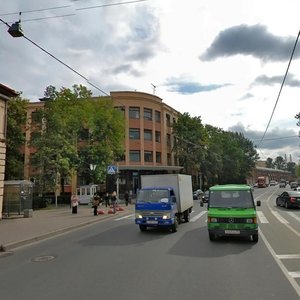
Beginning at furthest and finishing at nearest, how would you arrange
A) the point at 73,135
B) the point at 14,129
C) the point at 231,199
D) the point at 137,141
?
1. the point at 137,141
2. the point at 73,135
3. the point at 14,129
4. the point at 231,199

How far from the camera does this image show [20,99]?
44.2m

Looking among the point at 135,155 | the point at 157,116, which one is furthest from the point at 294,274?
the point at 157,116

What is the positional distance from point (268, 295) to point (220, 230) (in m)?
6.51

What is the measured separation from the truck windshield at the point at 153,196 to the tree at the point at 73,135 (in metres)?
22.8

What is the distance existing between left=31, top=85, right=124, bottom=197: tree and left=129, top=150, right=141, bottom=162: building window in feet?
37.0

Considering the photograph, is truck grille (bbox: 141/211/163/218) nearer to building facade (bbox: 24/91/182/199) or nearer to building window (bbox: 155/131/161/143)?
building facade (bbox: 24/91/182/199)

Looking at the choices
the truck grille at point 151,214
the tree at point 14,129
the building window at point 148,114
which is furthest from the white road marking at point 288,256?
the building window at point 148,114

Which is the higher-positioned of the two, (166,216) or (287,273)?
(166,216)

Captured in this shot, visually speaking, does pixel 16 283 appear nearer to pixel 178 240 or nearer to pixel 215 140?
pixel 178 240

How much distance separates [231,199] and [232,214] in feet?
3.16

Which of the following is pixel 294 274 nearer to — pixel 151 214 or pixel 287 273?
pixel 287 273

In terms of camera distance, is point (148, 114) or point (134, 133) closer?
point (134, 133)

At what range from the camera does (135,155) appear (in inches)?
2386

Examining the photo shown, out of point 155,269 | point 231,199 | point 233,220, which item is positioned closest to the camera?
point 155,269
